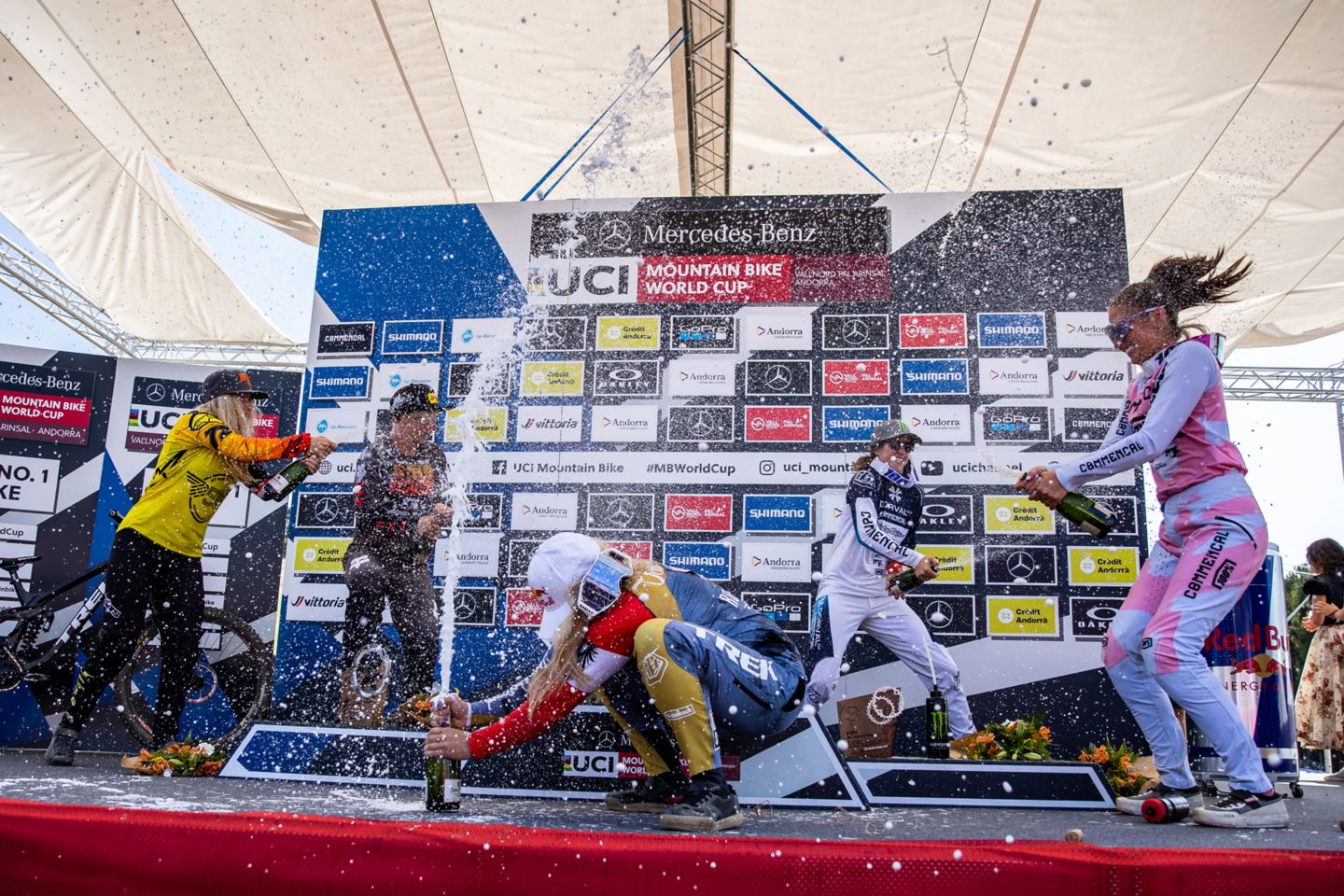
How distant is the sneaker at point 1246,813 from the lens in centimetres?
297

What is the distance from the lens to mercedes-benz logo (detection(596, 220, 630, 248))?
18.7 ft

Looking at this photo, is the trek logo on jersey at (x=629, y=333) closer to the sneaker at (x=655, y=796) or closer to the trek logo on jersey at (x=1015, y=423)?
the trek logo on jersey at (x=1015, y=423)

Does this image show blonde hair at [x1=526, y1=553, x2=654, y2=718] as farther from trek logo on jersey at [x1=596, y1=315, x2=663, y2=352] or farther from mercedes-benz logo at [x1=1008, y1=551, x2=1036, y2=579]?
mercedes-benz logo at [x1=1008, y1=551, x2=1036, y2=579]

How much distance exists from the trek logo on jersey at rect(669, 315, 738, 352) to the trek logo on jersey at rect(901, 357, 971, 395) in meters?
1.03

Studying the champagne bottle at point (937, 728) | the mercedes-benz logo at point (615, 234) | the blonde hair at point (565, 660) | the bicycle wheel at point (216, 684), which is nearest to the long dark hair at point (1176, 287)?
the champagne bottle at point (937, 728)

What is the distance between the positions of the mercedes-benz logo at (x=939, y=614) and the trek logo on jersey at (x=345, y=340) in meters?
3.72

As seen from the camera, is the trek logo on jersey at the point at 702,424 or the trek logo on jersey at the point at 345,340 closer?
the trek logo on jersey at the point at 702,424

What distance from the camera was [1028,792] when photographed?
360 cm

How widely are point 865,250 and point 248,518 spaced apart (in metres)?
4.37

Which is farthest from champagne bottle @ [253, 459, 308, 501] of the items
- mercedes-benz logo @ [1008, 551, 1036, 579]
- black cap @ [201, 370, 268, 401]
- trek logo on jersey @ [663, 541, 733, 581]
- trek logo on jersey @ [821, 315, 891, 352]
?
mercedes-benz logo @ [1008, 551, 1036, 579]

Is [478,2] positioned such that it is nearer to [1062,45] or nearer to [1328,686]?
[1062,45]

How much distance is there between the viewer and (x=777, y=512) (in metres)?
5.30

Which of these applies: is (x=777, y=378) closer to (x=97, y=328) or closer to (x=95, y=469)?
(x=95, y=469)

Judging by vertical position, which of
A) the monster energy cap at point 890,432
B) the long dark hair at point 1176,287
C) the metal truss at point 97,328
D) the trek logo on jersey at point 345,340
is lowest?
the monster energy cap at point 890,432
